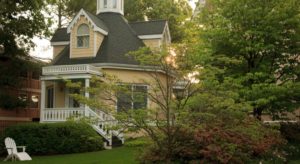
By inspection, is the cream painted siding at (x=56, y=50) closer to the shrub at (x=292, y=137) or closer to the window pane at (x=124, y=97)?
the shrub at (x=292, y=137)

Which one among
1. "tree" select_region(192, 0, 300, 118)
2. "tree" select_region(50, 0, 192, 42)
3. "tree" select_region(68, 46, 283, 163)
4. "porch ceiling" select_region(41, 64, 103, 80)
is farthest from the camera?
"tree" select_region(50, 0, 192, 42)

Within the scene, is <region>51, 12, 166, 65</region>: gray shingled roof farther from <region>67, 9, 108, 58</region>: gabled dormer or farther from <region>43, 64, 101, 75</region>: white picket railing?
<region>43, 64, 101, 75</region>: white picket railing

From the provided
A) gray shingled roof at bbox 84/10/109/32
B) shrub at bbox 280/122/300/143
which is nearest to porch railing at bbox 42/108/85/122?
gray shingled roof at bbox 84/10/109/32

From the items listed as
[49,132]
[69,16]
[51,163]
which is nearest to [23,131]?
[49,132]

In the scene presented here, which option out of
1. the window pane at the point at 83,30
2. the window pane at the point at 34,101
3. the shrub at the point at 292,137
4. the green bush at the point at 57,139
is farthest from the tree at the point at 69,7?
the shrub at the point at 292,137

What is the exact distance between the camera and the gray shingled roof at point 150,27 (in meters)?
26.2

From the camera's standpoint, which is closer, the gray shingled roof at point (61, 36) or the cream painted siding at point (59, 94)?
the cream painted siding at point (59, 94)

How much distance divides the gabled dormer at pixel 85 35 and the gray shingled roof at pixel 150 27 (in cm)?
312

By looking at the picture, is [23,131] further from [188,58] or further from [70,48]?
[188,58]

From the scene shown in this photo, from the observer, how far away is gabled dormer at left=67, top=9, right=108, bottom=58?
78.3 ft

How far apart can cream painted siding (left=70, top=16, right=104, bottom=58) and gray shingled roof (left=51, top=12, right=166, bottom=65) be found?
28 cm

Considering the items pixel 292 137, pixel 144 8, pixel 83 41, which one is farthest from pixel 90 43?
pixel 144 8

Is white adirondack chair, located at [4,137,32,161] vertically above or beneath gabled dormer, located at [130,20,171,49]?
beneath

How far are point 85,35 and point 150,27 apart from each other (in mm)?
4713
